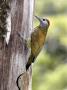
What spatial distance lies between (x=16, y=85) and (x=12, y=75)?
96 millimetres

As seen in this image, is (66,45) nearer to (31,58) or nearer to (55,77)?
(55,77)

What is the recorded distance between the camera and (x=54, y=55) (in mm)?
16172

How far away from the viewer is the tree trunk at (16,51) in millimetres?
3422

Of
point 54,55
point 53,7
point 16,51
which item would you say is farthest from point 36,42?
point 53,7

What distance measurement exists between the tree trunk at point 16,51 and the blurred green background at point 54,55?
9.09 metres

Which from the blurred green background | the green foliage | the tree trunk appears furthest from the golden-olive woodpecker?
the green foliage

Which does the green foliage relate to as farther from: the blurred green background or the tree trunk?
the tree trunk

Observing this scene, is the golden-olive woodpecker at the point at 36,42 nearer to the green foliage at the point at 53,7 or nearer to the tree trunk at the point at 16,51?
the tree trunk at the point at 16,51

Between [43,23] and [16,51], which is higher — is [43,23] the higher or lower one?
the higher one

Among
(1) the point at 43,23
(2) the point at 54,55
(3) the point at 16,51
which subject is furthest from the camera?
(2) the point at 54,55

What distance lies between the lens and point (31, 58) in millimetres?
3561

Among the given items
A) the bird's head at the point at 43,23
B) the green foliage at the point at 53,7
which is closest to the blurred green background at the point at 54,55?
the green foliage at the point at 53,7

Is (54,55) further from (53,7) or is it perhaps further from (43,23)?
(43,23)

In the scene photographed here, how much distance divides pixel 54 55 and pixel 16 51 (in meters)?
12.7
